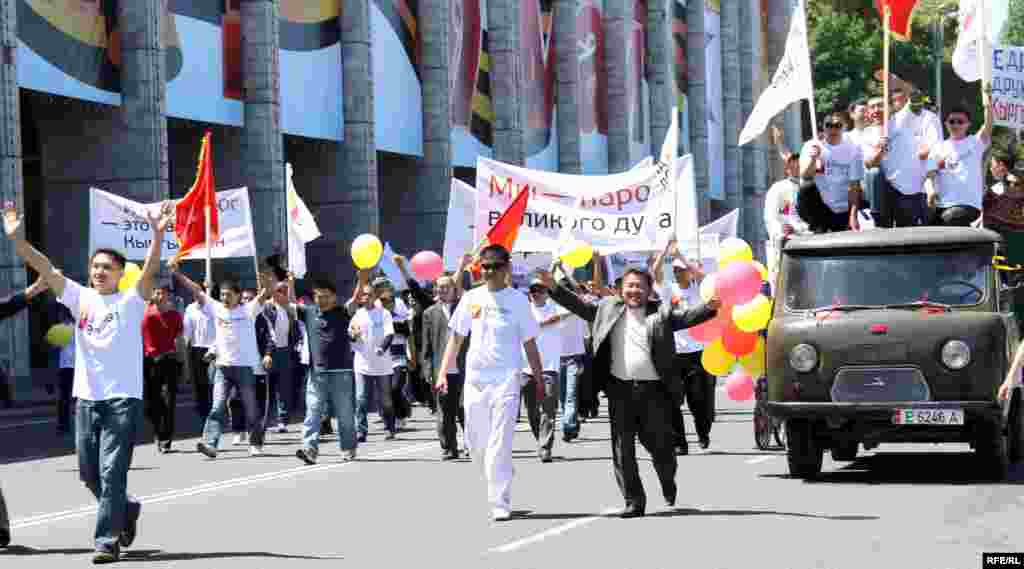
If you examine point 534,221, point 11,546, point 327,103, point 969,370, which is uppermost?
point 327,103

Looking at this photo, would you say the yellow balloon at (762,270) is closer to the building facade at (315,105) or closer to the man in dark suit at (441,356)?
the man in dark suit at (441,356)

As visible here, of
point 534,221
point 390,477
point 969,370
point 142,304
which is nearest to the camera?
point 142,304

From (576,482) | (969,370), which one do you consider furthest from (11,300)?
(969,370)

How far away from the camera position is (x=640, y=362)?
1341cm

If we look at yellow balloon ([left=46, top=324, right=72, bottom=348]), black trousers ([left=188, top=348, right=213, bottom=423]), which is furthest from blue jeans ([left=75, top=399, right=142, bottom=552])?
black trousers ([left=188, top=348, right=213, bottom=423])

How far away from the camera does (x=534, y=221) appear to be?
2630 centimetres

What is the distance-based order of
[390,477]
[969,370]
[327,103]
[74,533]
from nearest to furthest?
[74,533]
[969,370]
[390,477]
[327,103]

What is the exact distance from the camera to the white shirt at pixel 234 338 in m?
20.7

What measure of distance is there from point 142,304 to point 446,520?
2690 mm

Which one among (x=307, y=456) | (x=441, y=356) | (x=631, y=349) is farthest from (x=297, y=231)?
(x=631, y=349)

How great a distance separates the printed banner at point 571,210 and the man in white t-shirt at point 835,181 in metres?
9.12

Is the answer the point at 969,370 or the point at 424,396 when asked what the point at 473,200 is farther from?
the point at 969,370

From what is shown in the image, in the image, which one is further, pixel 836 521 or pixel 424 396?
pixel 424 396

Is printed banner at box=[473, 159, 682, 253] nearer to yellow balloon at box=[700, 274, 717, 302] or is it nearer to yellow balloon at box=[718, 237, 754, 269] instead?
yellow balloon at box=[718, 237, 754, 269]
